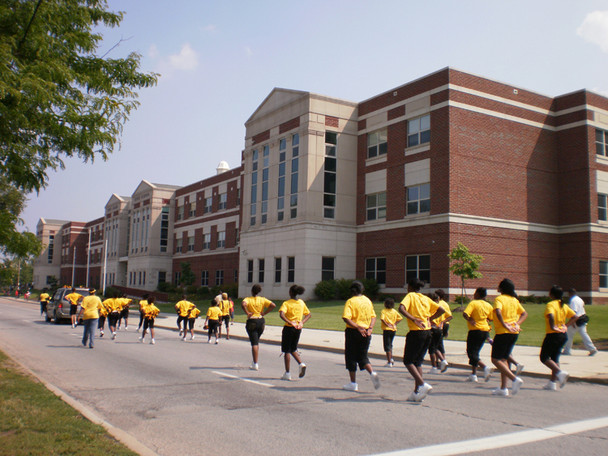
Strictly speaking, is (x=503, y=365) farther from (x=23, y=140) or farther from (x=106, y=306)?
A: (x=106, y=306)

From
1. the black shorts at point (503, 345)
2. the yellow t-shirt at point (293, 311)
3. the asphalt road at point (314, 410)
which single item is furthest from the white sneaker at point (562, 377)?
the yellow t-shirt at point (293, 311)

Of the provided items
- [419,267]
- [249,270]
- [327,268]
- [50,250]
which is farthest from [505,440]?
[50,250]

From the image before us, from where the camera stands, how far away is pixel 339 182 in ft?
131

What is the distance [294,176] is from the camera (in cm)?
4078

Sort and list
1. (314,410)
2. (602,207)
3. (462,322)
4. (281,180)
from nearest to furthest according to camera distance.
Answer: (314,410) → (462,322) → (602,207) → (281,180)

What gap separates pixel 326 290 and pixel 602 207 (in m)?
18.2

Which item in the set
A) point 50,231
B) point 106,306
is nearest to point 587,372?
point 106,306

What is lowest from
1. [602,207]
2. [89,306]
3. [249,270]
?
[89,306]

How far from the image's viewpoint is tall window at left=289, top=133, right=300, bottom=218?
4047 centimetres

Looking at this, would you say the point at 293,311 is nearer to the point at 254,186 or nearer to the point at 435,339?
the point at 435,339

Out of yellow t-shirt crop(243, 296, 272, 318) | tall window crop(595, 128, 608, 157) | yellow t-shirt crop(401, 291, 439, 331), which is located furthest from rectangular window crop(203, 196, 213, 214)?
yellow t-shirt crop(401, 291, 439, 331)

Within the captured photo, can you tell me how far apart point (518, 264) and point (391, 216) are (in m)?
8.21

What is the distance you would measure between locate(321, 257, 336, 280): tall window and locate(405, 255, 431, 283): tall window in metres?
6.00

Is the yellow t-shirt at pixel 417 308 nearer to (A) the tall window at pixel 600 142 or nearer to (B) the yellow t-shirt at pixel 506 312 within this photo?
(B) the yellow t-shirt at pixel 506 312
